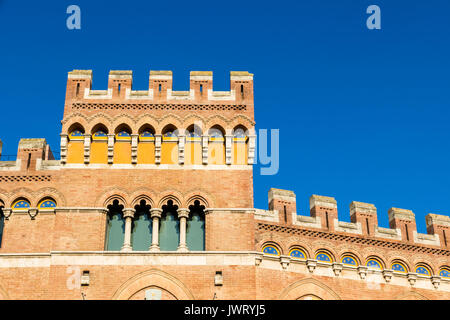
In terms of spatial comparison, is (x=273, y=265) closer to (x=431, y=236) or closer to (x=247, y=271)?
(x=247, y=271)

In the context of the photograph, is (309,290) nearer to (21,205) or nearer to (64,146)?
(64,146)

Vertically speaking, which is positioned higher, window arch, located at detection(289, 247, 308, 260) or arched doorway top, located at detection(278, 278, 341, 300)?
window arch, located at detection(289, 247, 308, 260)

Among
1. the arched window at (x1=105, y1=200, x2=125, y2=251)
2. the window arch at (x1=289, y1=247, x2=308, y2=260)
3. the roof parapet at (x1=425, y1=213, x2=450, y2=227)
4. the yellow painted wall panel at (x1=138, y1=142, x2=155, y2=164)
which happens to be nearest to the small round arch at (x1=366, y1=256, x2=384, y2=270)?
the window arch at (x1=289, y1=247, x2=308, y2=260)

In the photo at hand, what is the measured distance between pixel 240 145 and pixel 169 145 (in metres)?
2.86

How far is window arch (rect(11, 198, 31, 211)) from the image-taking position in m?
27.1

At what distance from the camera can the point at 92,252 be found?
83.3ft

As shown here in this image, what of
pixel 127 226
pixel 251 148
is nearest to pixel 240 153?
pixel 251 148

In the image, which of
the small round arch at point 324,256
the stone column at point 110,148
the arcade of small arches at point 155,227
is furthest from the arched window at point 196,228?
the small round arch at point 324,256

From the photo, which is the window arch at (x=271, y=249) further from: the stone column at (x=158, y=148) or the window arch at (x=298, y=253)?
the stone column at (x=158, y=148)

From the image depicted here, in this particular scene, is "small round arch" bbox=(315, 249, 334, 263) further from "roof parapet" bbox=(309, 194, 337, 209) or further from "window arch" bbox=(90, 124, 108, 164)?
"window arch" bbox=(90, 124, 108, 164)

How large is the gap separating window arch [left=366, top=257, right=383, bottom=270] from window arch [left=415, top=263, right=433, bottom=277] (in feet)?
5.85

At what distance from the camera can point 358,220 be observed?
96.4 ft

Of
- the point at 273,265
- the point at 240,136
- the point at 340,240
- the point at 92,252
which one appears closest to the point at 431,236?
the point at 340,240
